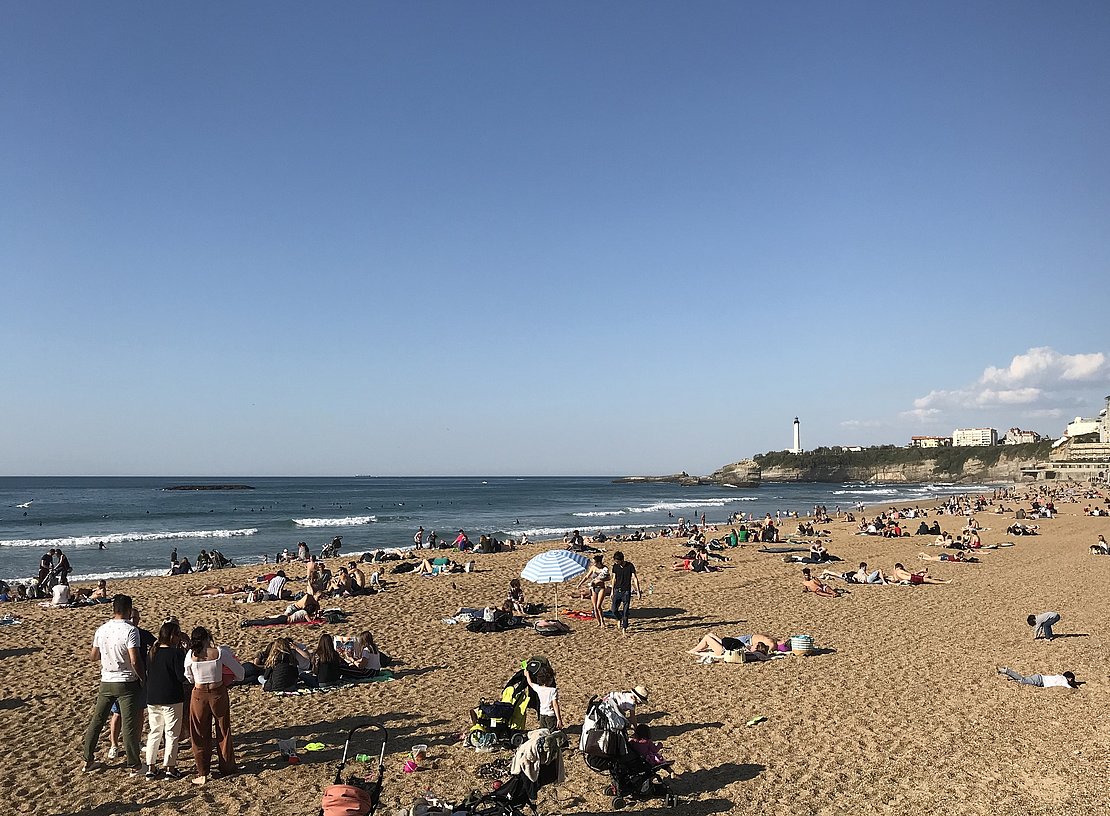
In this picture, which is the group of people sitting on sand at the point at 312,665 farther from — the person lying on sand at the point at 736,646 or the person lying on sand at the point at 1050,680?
the person lying on sand at the point at 1050,680

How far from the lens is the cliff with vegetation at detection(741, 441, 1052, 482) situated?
13338 centimetres

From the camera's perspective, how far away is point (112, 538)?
4378 centimetres

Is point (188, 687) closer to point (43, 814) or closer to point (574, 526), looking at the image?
point (43, 814)

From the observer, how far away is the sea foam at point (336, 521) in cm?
5472

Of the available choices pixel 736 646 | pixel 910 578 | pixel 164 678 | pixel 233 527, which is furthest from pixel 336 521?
pixel 164 678

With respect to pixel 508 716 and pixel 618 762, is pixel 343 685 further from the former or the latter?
pixel 618 762

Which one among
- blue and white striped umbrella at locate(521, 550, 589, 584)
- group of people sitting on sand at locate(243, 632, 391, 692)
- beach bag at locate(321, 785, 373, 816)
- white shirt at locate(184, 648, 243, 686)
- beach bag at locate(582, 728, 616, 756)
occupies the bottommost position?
group of people sitting on sand at locate(243, 632, 391, 692)

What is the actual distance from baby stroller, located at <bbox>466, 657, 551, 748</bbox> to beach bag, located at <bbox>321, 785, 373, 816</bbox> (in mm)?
2370

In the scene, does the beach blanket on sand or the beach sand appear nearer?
the beach sand

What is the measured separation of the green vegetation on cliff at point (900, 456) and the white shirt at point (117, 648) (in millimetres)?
149378

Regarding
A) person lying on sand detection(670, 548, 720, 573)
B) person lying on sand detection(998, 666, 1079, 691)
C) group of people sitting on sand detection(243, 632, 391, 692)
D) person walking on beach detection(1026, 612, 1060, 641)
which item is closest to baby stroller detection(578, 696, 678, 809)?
group of people sitting on sand detection(243, 632, 391, 692)

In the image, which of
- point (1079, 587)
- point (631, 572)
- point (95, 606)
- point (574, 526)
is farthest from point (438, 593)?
point (574, 526)

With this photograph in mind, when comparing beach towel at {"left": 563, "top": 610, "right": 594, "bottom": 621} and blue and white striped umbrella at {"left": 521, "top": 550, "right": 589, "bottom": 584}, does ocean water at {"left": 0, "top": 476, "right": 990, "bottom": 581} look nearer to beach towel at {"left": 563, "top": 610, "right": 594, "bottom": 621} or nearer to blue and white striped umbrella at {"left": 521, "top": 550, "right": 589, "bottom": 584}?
beach towel at {"left": 563, "top": 610, "right": 594, "bottom": 621}

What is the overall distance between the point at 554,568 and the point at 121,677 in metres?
7.80
